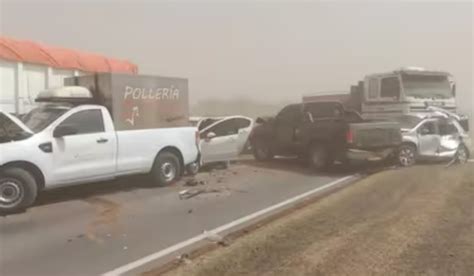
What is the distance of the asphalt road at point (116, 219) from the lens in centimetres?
638

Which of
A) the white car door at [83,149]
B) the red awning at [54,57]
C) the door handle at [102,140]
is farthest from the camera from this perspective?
the red awning at [54,57]

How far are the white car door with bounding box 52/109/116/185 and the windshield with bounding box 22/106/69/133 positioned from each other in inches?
8.3

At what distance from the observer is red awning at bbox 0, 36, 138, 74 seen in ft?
39.8

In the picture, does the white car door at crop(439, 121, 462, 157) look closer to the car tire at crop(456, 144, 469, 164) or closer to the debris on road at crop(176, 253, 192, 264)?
the car tire at crop(456, 144, 469, 164)

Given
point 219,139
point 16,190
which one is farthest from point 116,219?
point 219,139

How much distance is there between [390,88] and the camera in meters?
20.1

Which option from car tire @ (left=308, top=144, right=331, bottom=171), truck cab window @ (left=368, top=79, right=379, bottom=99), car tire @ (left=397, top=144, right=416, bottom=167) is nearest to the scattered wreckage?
car tire @ (left=308, top=144, right=331, bottom=171)

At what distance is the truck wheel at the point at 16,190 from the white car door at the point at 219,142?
20.7ft

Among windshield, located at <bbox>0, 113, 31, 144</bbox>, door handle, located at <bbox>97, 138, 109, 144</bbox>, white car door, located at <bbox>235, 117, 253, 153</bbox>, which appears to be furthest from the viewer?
white car door, located at <bbox>235, 117, 253, 153</bbox>

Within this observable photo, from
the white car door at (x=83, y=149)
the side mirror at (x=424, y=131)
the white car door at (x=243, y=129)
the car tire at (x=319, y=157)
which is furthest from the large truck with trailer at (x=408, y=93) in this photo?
the white car door at (x=83, y=149)

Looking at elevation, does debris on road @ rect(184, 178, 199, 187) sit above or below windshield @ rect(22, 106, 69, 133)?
below

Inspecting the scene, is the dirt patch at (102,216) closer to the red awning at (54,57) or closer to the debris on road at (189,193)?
the debris on road at (189,193)

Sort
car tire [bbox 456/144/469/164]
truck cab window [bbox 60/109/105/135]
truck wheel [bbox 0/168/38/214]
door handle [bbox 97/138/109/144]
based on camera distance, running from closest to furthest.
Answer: truck wheel [bbox 0/168/38/214] → truck cab window [bbox 60/109/105/135] → door handle [bbox 97/138/109/144] → car tire [bbox 456/144/469/164]

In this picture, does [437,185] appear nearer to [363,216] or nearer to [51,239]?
[363,216]
